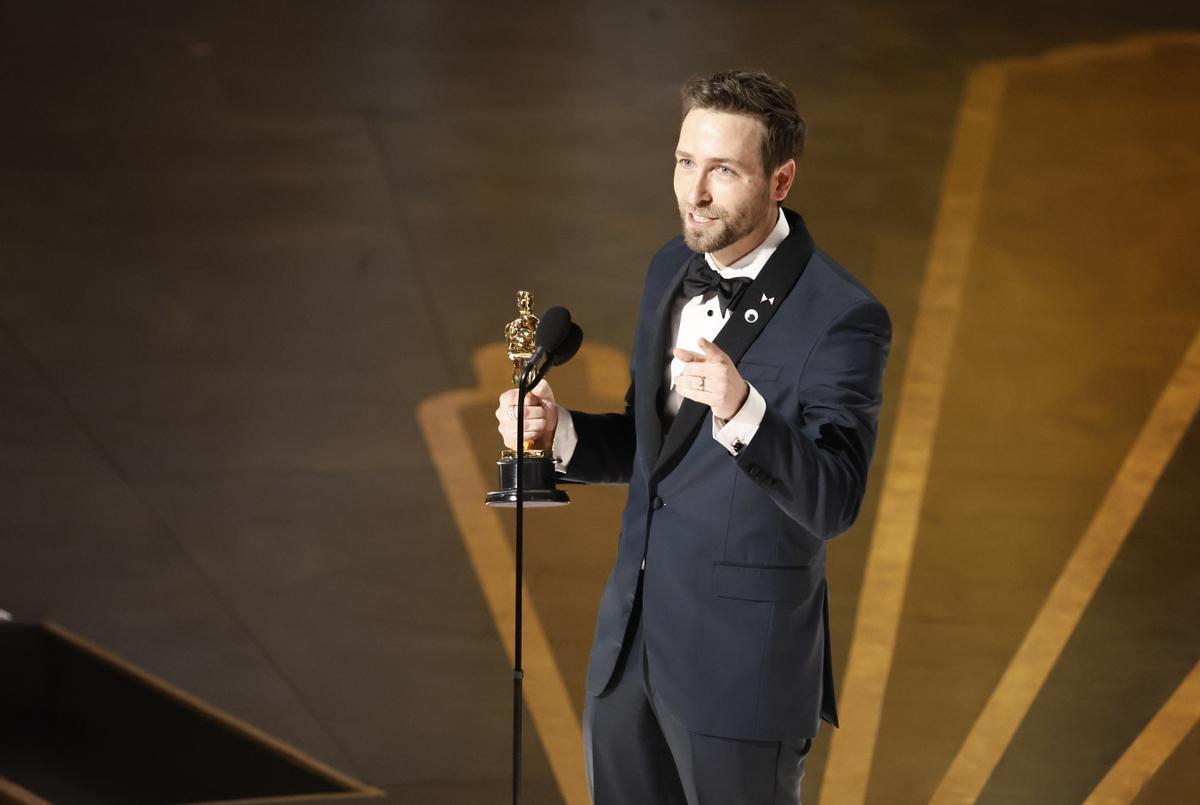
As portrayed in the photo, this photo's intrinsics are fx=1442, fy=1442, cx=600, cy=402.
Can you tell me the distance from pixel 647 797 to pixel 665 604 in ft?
0.87

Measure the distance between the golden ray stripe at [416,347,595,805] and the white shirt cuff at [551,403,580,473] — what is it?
70.5 inches

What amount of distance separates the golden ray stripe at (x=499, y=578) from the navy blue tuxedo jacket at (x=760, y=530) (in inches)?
76.0

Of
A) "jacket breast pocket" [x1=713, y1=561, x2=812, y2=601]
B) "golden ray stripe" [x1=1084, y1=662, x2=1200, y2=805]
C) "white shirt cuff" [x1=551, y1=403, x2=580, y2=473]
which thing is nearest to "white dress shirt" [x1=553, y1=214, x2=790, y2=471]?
"white shirt cuff" [x1=551, y1=403, x2=580, y2=473]

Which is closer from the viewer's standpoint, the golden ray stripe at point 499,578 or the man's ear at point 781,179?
the man's ear at point 781,179

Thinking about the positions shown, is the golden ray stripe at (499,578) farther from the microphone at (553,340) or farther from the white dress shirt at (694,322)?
the microphone at (553,340)

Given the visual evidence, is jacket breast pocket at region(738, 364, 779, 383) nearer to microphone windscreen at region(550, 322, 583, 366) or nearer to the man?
the man

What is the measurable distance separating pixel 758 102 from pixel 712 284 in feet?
0.77

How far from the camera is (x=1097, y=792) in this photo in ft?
12.2

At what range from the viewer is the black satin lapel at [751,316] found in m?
1.77

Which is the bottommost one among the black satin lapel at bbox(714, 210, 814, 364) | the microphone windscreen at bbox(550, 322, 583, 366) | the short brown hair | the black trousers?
the black trousers

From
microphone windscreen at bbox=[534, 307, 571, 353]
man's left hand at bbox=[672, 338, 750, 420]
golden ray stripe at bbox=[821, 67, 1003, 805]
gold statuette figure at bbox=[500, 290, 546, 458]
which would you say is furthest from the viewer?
golden ray stripe at bbox=[821, 67, 1003, 805]

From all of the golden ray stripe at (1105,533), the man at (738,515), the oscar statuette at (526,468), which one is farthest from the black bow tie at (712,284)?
the golden ray stripe at (1105,533)

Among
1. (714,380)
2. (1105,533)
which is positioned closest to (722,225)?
(714,380)

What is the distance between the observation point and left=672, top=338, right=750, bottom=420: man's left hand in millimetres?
1549
